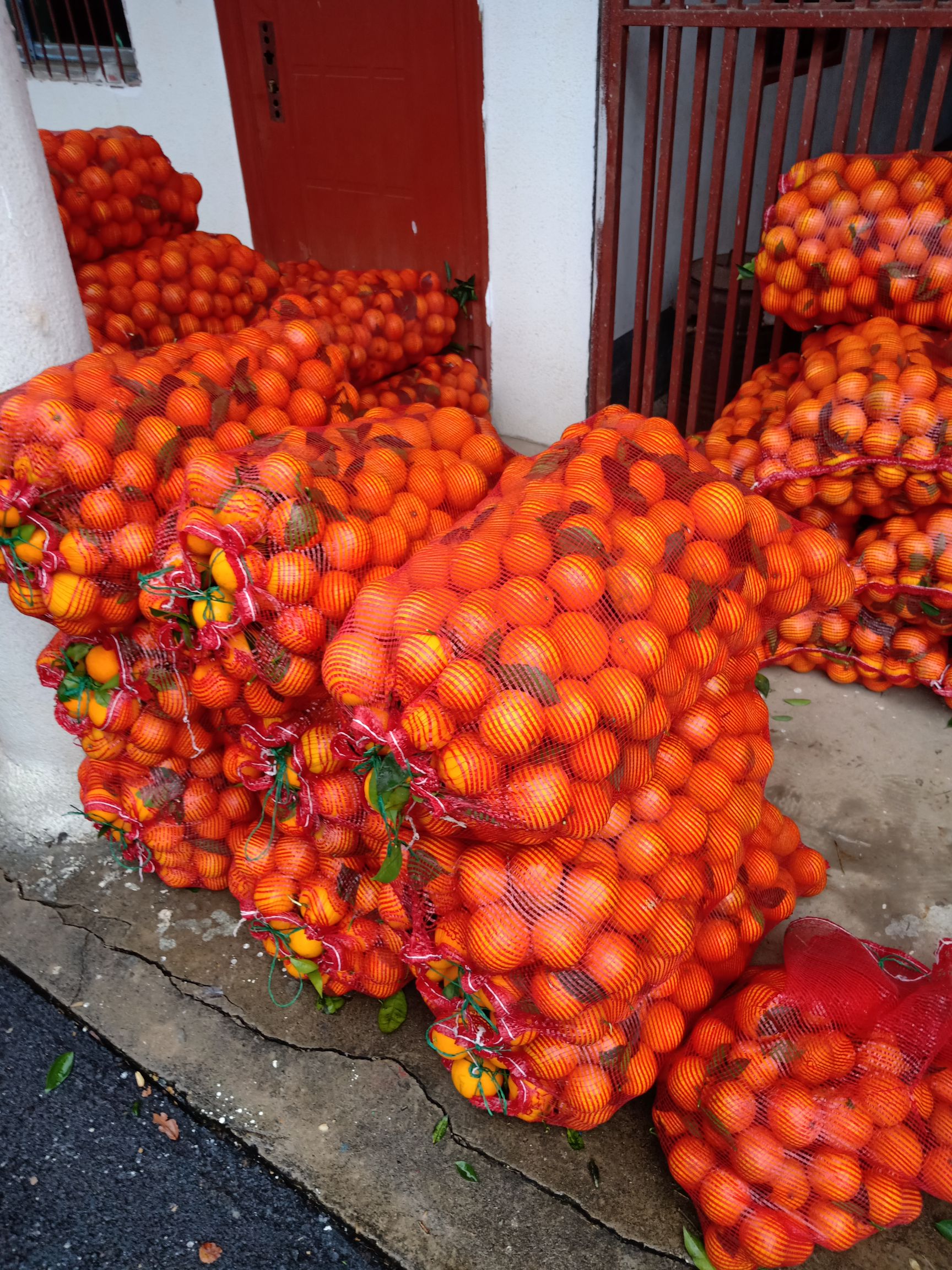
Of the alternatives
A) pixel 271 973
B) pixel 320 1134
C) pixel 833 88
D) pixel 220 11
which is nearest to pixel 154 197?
pixel 220 11

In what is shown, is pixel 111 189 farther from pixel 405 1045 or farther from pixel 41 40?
pixel 41 40

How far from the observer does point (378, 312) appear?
161 inches

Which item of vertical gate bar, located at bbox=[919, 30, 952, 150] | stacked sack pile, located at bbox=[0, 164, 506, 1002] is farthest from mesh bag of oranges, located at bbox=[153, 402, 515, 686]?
vertical gate bar, located at bbox=[919, 30, 952, 150]

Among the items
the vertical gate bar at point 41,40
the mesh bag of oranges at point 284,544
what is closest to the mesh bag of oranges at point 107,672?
the mesh bag of oranges at point 284,544

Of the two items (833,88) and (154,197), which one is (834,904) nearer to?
(154,197)

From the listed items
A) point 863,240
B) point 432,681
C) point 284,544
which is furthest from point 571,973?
point 863,240

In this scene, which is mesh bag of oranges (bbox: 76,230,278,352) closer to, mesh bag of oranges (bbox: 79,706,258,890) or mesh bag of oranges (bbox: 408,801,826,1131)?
mesh bag of oranges (bbox: 79,706,258,890)

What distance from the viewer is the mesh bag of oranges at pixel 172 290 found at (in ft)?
10.6

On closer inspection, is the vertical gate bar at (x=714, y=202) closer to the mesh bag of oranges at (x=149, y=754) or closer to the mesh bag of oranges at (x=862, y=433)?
the mesh bag of oranges at (x=862, y=433)

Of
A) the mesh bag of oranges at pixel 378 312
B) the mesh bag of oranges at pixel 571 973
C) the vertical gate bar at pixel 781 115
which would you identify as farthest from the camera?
the mesh bag of oranges at pixel 378 312

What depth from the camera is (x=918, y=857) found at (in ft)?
9.23

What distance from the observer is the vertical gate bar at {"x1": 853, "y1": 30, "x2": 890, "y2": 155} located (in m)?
3.22

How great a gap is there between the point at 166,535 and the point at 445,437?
2.69ft

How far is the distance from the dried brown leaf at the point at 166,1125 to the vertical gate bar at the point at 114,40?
5.95 meters
